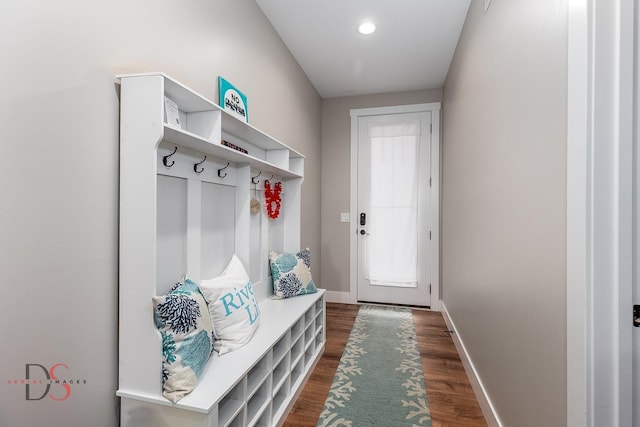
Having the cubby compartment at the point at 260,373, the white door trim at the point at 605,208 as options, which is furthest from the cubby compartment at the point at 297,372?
the white door trim at the point at 605,208

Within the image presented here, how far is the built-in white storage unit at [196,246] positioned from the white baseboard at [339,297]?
1.42 metres

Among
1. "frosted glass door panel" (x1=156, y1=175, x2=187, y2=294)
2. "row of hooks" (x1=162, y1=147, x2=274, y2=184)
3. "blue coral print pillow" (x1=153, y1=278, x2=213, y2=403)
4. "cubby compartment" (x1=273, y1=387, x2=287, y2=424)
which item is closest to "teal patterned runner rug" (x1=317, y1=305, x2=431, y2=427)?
"cubby compartment" (x1=273, y1=387, x2=287, y2=424)

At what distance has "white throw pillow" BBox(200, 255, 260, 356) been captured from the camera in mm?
1415

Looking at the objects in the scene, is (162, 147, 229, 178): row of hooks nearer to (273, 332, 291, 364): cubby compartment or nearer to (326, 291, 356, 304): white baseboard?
(273, 332, 291, 364): cubby compartment

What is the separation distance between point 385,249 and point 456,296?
1.12 m

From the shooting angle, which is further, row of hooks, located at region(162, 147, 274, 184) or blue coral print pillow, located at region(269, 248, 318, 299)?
blue coral print pillow, located at region(269, 248, 318, 299)

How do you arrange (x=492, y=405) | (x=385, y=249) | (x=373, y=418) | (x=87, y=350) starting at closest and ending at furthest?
(x=87, y=350)
(x=492, y=405)
(x=373, y=418)
(x=385, y=249)

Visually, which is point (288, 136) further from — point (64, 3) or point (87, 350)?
point (87, 350)

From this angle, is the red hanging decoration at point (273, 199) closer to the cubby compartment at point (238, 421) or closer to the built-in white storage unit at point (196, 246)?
the built-in white storage unit at point (196, 246)

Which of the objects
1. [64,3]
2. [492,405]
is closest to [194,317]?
[64,3]

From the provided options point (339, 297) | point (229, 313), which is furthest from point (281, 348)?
point (339, 297)

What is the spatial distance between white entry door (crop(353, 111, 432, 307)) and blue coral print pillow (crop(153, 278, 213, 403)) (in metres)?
2.75

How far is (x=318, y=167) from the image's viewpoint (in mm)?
3717

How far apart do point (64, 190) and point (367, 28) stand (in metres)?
2.35
